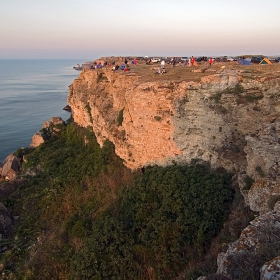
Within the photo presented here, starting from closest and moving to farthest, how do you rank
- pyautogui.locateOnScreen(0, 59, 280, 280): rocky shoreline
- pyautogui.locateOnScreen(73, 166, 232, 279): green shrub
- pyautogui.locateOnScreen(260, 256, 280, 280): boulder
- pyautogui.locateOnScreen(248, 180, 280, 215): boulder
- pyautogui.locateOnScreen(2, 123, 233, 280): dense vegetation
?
pyautogui.locateOnScreen(260, 256, 280, 280): boulder < pyautogui.locateOnScreen(248, 180, 280, 215): boulder < pyautogui.locateOnScreen(0, 59, 280, 280): rocky shoreline < pyautogui.locateOnScreen(73, 166, 232, 279): green shrub < pyautogui.locateOnScreen(2, 123, 233, 280): dense vegetation

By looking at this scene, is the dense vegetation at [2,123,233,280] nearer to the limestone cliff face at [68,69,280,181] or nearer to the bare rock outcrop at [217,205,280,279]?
the limestone cliff face at [68,69,280,181]

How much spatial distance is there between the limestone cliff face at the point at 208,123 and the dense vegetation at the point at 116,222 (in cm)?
109

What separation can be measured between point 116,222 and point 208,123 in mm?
7269

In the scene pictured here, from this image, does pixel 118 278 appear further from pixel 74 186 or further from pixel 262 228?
pixel 74 186

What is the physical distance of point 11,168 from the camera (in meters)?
26.2

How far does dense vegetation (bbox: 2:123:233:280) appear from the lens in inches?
452

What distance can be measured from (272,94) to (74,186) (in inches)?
570

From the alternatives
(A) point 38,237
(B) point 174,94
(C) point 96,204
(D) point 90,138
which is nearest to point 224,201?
(B) point 174,94

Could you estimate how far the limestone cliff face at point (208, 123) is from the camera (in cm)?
1152

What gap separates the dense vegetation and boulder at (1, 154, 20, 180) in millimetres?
6428

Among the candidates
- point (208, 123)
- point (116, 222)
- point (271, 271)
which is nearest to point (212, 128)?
point (208, 123)

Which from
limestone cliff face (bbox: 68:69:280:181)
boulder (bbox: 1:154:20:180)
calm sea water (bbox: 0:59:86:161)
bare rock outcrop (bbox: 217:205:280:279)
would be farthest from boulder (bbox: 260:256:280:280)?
calm sea water (bbox: 0:59:86:161)

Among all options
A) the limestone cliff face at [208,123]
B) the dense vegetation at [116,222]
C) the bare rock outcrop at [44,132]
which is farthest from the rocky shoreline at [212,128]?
the bare rock outcrop at [44,132]

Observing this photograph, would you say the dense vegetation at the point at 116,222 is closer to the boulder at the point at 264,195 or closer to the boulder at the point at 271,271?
the boulder at the point at 264,195
